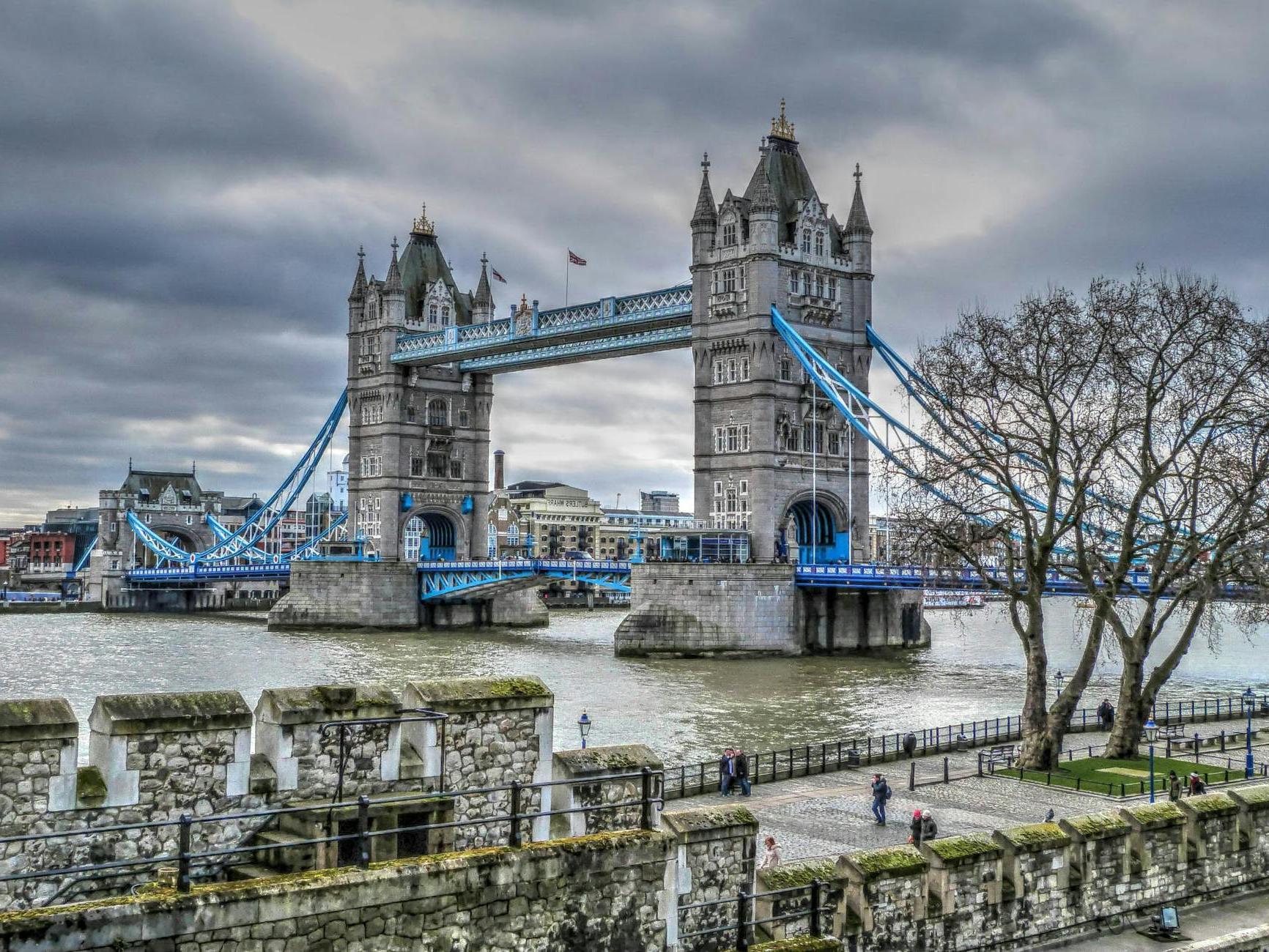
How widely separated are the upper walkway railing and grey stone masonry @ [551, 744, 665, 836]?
2678 inches

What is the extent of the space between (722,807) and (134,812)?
4.56m

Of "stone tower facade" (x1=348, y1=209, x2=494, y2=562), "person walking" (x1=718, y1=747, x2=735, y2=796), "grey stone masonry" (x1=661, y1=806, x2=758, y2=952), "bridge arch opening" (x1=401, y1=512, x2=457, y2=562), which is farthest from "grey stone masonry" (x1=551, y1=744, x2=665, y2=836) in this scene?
"bridge arch opening" (x1=401, y1=512, x2=457, y2=562)

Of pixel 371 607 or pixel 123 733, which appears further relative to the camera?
pixel 371 607

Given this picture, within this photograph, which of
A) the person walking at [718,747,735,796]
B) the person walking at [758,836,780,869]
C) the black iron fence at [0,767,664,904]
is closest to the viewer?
the black iron fence at [0,767,664,904]

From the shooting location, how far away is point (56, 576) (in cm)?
16262

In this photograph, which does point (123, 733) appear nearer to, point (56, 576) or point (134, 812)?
point (134, 812)

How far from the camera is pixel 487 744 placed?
32.8 ft

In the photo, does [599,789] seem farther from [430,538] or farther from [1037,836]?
[430,538]

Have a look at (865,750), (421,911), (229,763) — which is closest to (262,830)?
(229,763)

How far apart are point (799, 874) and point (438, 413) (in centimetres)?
9279

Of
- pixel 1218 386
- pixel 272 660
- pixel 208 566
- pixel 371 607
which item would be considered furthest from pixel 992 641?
pixel 208 566

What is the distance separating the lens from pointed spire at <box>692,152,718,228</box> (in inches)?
3000

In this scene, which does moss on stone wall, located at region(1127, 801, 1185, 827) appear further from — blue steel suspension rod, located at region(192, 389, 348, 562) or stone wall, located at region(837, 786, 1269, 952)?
blue steel suspension rod, located at region(192, 389, 348, 562)

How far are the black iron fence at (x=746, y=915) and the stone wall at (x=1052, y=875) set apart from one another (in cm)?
37
